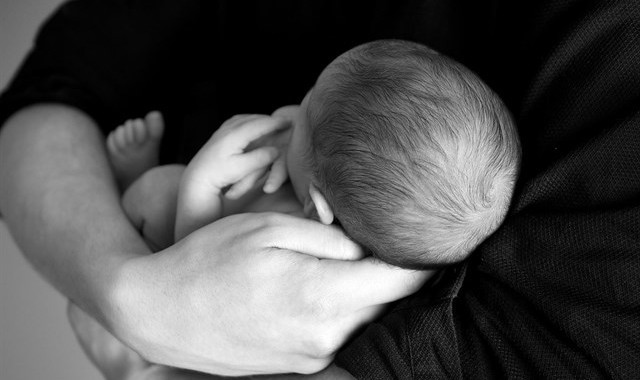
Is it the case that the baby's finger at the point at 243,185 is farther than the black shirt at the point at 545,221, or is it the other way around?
the baby's finger at the point at 243,185

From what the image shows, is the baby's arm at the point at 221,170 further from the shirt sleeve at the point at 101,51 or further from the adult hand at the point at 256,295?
the shirt sleeve at the point at 101,51

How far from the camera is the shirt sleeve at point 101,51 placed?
40.3 inches

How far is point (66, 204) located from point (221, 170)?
23 centimetres

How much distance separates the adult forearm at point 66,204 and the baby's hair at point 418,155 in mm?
306

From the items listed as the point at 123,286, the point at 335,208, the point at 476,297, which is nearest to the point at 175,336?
the point at 123,286

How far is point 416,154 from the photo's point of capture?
27.2 inches

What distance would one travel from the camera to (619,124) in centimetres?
63

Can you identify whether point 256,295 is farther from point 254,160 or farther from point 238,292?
→ point 254,160

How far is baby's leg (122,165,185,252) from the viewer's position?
3.11 ft

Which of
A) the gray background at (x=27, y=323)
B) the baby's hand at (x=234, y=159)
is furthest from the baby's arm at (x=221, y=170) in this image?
the gray background at (x=27, y=323)

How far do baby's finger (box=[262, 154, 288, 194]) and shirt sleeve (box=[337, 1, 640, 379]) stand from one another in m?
0.22

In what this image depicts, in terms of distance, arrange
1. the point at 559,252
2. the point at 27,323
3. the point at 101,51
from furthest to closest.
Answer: the point at 27,323
the point at 101,51
the point at 559,252

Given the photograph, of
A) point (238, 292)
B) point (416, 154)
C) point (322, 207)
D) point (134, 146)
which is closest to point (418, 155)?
point (416, 154)

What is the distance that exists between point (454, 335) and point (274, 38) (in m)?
0.53
